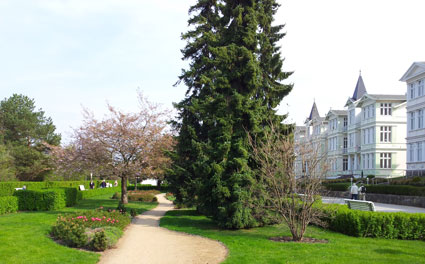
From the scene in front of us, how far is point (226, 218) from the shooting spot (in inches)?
508

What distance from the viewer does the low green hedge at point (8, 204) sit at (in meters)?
17.9

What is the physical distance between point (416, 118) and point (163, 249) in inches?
1291

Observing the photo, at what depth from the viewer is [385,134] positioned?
44.2 metres

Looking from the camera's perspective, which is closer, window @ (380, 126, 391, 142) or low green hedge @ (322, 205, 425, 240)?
low green hedge @ (322, 205, 425, 240)

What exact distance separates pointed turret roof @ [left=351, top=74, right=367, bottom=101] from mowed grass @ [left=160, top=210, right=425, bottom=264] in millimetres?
43413

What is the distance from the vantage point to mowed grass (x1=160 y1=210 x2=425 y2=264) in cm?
829

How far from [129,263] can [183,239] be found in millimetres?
3307

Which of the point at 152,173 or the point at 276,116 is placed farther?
the point at 152,173

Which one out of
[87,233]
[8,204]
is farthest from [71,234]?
[8,204]

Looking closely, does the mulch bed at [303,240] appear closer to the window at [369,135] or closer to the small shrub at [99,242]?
the small shrub at [99,242]

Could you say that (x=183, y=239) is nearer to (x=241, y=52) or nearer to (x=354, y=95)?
(x=241, y=52)

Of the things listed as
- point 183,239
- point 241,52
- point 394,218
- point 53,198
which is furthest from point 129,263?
point 53,198

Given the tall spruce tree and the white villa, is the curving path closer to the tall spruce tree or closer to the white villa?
the tall spruce tree

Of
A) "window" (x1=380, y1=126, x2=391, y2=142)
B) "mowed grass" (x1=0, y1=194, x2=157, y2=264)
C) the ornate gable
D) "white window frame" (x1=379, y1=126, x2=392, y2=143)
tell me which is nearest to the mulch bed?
"mowed grass" (x1=0, y1=194, x2=157, y2=264)
